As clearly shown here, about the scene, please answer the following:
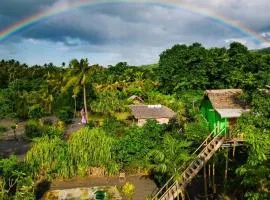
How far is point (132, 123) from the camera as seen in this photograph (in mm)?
44062

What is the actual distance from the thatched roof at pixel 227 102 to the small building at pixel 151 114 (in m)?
13.9

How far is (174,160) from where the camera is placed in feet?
76.6

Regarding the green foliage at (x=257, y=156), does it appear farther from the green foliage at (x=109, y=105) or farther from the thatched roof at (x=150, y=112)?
the green foliage at (x=109, y=105)

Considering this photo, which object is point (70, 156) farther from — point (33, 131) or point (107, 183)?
point (33, 131)

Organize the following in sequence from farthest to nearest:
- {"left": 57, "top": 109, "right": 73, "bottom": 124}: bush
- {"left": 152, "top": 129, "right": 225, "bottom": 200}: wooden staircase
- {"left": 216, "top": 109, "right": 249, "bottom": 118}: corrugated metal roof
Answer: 1. {"left": 57, "top": 109, "right": 73, "bottom": 124}: bush
2. {"left": 216, "top": 109, "right": 249, "bottom": 118}: corrugated metal roof
3. {"left": 152, "top": 129, "right": 225, "bottom": 200}: wooden staircase

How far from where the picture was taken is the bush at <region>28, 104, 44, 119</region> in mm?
55562

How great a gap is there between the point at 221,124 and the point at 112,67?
51.8 m

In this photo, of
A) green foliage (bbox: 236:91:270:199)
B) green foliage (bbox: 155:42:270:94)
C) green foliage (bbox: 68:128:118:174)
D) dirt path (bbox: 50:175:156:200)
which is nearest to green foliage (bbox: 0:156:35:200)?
dirt path (bbox: 50:175:156:200)

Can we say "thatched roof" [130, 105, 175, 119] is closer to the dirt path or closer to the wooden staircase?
the dirt path

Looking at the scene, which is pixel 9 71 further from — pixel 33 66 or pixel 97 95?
pixel 97 95

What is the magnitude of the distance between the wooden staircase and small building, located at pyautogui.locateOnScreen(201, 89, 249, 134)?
118 cm

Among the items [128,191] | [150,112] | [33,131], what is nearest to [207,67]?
[150,112]

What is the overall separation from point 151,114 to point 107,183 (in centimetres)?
1663

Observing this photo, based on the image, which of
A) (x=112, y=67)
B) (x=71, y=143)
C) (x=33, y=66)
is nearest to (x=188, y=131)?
(x=71, y=143)
